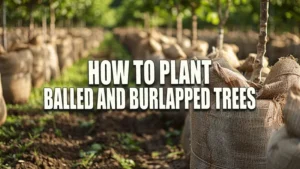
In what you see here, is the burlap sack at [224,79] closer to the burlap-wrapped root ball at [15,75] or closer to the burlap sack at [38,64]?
the burlap-wrapped root ball at [15,75]

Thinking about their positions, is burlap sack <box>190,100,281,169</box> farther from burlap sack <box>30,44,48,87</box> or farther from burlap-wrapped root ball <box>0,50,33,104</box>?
burlap sack <box>30,44,48,87</box>

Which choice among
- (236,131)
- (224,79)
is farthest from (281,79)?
(236,131)

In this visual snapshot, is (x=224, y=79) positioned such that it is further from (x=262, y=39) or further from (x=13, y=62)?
(x=13, y=62)

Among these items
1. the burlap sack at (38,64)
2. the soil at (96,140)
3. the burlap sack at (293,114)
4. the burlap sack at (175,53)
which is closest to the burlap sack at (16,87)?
the soil at (96,140)

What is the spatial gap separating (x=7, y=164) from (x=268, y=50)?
11173 millimetres

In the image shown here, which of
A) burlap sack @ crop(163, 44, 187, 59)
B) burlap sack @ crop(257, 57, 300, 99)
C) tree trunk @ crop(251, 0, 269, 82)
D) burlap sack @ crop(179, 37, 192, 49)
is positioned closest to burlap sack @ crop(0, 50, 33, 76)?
burlap sack @ crop(163, 44, 187, 59)

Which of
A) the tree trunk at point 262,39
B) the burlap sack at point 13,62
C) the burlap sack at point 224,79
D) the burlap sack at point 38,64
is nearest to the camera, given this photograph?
the burlap sack at point 224,79

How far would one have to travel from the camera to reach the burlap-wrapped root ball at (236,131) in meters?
3.25

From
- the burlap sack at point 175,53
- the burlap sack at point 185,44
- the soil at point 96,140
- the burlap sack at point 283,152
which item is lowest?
the soil at point 96,140

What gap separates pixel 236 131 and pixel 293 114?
71 centimetres

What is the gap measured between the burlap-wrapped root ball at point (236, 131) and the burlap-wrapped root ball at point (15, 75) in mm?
4309

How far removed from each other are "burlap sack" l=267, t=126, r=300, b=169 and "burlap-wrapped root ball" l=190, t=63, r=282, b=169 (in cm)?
46

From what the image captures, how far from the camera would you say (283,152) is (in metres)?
2.63

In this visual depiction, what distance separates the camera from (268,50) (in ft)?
45.8
